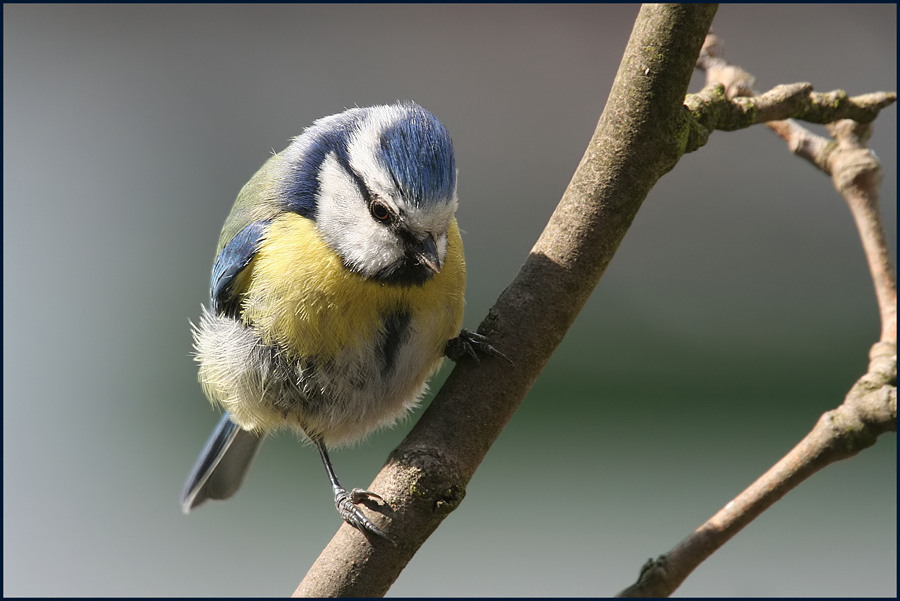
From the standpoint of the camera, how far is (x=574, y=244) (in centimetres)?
82

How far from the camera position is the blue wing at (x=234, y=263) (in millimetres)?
1015

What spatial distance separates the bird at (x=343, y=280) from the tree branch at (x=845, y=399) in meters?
0.28

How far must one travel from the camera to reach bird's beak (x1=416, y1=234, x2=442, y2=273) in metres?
0.91

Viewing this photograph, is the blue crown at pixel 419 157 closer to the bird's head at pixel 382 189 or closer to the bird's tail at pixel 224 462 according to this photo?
the bird's head at pixel 382 189

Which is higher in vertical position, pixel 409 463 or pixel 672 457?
pixel 672 457

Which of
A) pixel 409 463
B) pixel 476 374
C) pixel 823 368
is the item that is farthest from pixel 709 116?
pixel 823 368

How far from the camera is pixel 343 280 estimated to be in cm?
94

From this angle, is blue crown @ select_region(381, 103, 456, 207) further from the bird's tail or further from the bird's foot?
the bird's tail

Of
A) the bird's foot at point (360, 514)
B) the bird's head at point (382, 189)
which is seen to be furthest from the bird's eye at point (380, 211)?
the bird's foot at point (360, 514)

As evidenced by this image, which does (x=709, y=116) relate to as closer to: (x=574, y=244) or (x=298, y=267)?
(x=574, y=244)

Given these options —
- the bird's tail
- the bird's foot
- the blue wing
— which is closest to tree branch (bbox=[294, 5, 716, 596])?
the bird's foot

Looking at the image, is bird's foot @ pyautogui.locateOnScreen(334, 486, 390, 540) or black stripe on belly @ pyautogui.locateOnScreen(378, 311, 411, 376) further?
black stripe on belly @ pyautogui.locateOnScreen(378, 311, 411, 376)

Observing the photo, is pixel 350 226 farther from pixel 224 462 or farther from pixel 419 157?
pixel 224 462

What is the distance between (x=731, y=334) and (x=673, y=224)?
0.38 meters
